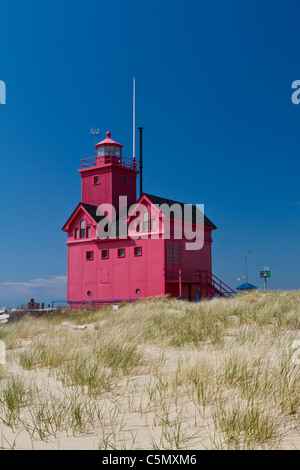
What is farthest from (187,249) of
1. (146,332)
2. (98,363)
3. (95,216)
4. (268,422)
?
(268,422)

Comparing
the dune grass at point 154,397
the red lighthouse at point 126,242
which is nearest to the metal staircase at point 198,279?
the red lighthouse at point 126,242

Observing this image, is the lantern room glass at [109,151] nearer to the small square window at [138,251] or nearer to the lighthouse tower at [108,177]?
the lighthouse tower at [108,177]

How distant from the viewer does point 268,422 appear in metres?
4.16

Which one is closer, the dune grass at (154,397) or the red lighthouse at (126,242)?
the dune grass at (154,397)

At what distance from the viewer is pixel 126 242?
2970 centimetres

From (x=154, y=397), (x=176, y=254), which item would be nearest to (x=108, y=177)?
(x=176, y=254)

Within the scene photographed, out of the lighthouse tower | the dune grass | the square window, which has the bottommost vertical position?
the dune grass

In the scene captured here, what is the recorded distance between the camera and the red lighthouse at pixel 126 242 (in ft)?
92.8

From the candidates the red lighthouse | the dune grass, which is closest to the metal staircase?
the red lighthouse

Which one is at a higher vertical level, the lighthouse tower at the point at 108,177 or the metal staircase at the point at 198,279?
the lighthouse tower at the point at 108,177

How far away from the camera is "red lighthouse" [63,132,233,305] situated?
92.8 ft

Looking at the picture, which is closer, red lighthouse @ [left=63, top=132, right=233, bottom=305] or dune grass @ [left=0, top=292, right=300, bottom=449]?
dune grass @ [left=0, top=292, right=300, bottom=449]

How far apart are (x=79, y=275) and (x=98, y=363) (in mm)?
26106

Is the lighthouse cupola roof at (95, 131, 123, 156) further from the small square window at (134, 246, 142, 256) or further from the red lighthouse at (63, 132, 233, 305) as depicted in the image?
the small square window at (134, 246, 142, 256)
